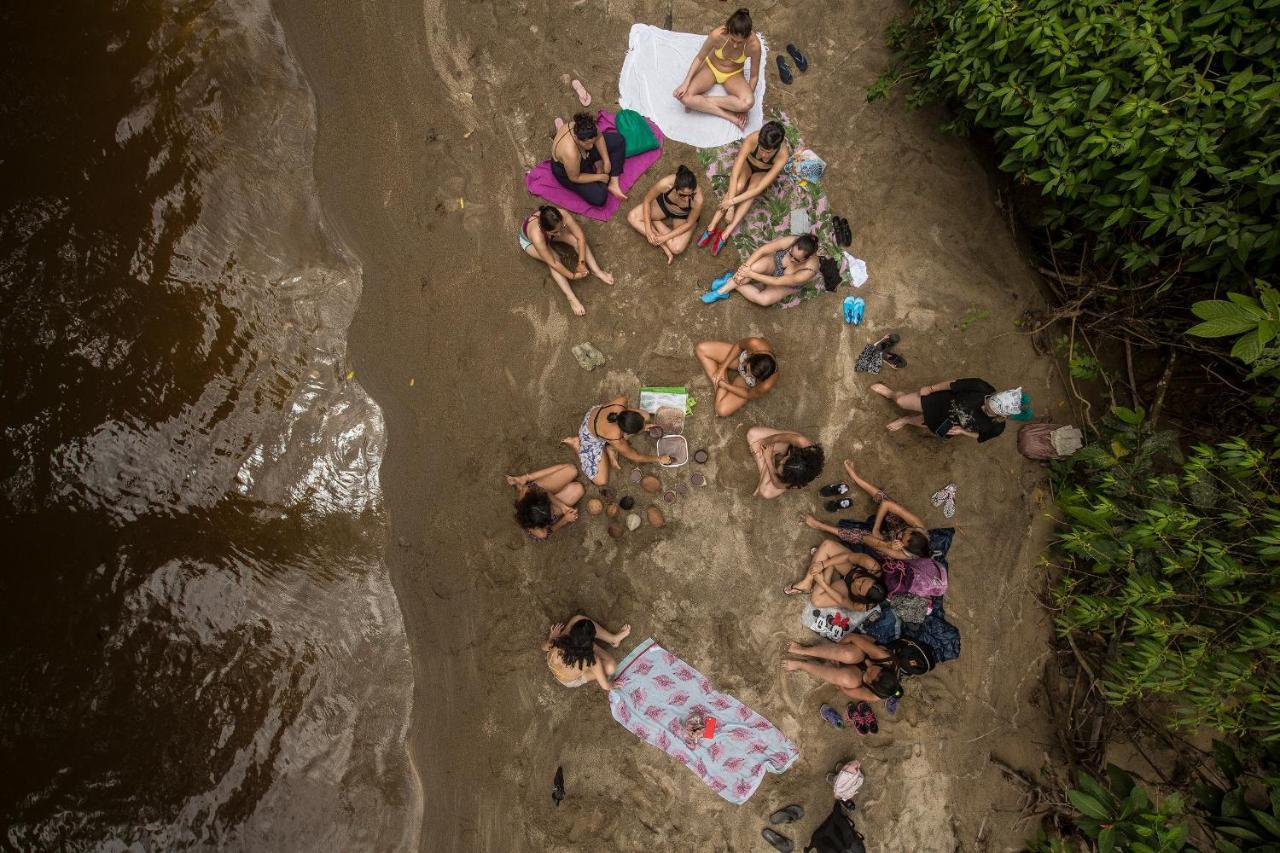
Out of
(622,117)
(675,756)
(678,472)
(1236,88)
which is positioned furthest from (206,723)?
(1236,88)

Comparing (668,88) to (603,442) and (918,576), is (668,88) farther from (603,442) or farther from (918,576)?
(918,576)

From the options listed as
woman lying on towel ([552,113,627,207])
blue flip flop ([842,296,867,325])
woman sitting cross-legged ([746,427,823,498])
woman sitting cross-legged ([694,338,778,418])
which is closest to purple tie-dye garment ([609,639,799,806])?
woman sitting cross-legged ([746,427,823,498])

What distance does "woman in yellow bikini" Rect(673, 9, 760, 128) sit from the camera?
5723 millimetres

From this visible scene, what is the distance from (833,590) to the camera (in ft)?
19.0

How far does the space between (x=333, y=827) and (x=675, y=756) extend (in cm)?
354

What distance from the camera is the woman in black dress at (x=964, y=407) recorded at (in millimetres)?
5276

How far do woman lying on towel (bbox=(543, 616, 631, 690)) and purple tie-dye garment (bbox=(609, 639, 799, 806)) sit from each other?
22cm

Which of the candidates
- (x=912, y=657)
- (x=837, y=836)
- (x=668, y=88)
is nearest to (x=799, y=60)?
(x=668, y=88)

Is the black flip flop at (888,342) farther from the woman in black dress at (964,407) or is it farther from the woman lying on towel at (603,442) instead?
the woman lying on towel at (603,442)

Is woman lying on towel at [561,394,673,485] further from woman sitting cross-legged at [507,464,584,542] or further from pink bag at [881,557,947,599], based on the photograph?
pink bag at [881,557,947,599]

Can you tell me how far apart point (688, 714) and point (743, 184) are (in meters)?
5.53

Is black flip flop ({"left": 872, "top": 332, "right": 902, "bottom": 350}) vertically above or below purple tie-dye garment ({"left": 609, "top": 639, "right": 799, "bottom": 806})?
above

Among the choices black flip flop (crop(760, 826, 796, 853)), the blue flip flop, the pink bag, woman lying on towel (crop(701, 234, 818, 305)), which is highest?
woman lying on towel (crop(701, 234, 818, 305))

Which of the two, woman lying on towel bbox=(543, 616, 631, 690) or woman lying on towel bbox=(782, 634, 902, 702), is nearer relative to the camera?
woman lying on towel bbox=(543, 616, 631, 690)
